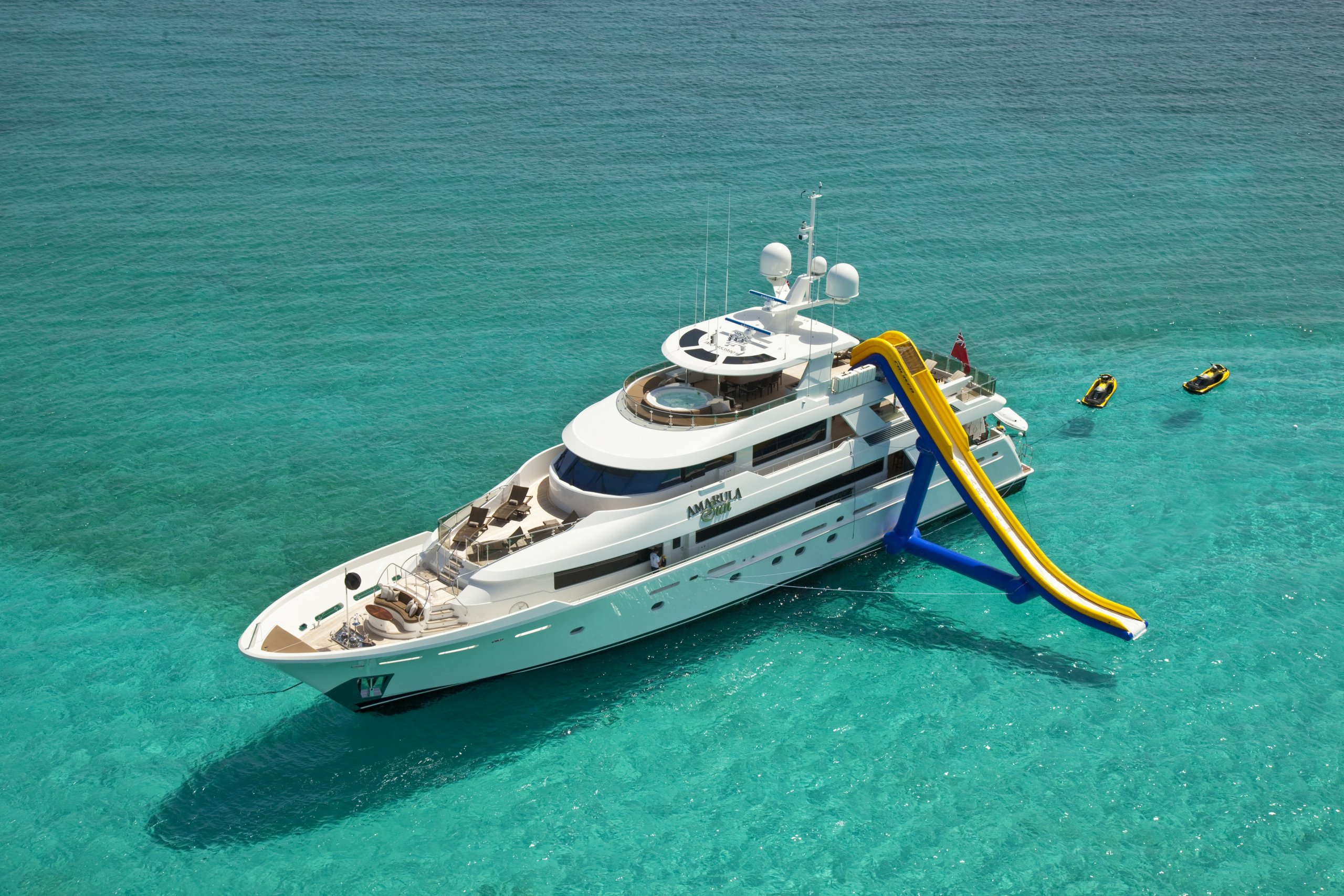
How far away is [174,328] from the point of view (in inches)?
1801

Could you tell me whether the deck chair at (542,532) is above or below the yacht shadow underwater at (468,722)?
above

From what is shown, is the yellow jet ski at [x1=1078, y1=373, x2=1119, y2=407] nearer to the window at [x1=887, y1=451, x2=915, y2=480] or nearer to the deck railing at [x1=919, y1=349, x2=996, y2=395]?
the deck railing at [x1=919, y1=349, x2=996, y2=395]

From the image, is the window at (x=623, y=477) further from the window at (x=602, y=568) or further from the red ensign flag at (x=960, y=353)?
the red ensign flag at (x=960, y=353)

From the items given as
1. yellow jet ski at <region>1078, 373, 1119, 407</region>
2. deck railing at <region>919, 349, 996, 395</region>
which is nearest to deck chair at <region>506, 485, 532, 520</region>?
deck railing at <region>919, 349, 996, 395</region>

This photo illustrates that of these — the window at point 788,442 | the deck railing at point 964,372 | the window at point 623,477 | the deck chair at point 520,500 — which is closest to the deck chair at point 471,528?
the deck chair at point 520,500

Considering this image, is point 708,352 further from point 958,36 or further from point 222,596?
point 958,36

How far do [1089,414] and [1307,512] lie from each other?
8.02m

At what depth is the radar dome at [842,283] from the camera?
32.5 meters

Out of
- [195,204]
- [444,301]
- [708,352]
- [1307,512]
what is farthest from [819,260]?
[195,204]

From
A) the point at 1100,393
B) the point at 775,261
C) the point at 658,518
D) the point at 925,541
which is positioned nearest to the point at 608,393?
the point at 775,261

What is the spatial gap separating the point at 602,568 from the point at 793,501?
6196mm

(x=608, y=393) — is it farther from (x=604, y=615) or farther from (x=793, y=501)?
(x=604, y=615)

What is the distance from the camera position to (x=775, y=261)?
33094mm

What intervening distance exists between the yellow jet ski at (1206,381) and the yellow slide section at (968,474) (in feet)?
46.8
